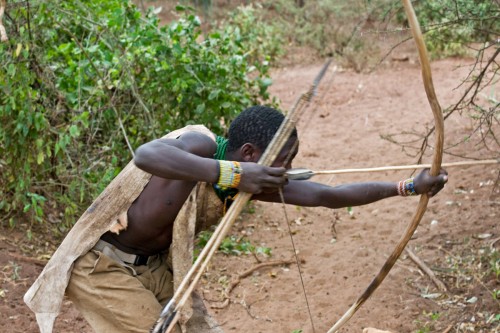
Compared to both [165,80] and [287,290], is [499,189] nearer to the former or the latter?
[287,290]

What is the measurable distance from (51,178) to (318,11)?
8.45 metres

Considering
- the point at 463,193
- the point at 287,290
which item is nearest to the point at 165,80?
the point at 287,290

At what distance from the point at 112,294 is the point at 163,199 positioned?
1.44 feet

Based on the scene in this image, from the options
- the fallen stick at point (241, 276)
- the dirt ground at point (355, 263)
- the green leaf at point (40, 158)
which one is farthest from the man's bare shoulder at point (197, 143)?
the green leaf at point (40, 158)

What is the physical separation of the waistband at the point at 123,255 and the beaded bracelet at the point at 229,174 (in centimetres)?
68

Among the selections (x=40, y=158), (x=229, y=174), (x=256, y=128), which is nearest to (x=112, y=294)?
(x=229, y=174)

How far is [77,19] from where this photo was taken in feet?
18.6

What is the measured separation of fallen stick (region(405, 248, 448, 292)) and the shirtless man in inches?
79.7

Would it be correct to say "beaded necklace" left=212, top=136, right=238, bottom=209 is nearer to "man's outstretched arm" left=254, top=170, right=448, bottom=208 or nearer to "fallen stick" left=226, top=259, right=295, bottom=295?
"man's outstretched arm" left=254, top=170, right=448, bottom=208

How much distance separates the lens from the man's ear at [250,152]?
2887mm

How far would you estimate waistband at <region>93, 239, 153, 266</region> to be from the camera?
10.2 feet

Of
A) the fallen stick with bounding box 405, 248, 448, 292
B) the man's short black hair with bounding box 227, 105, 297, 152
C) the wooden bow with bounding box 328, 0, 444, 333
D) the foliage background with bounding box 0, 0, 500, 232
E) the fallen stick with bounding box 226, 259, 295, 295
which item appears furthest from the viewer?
the fallen stick with bounding box 226, 259, 295, 295

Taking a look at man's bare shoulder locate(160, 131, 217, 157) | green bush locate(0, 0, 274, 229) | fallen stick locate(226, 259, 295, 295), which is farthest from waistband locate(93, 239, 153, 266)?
fallen stick locate(226, 259, 295, 295)

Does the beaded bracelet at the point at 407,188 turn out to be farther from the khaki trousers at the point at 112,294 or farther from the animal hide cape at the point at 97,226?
the khaki trousers at the point at 112,294
